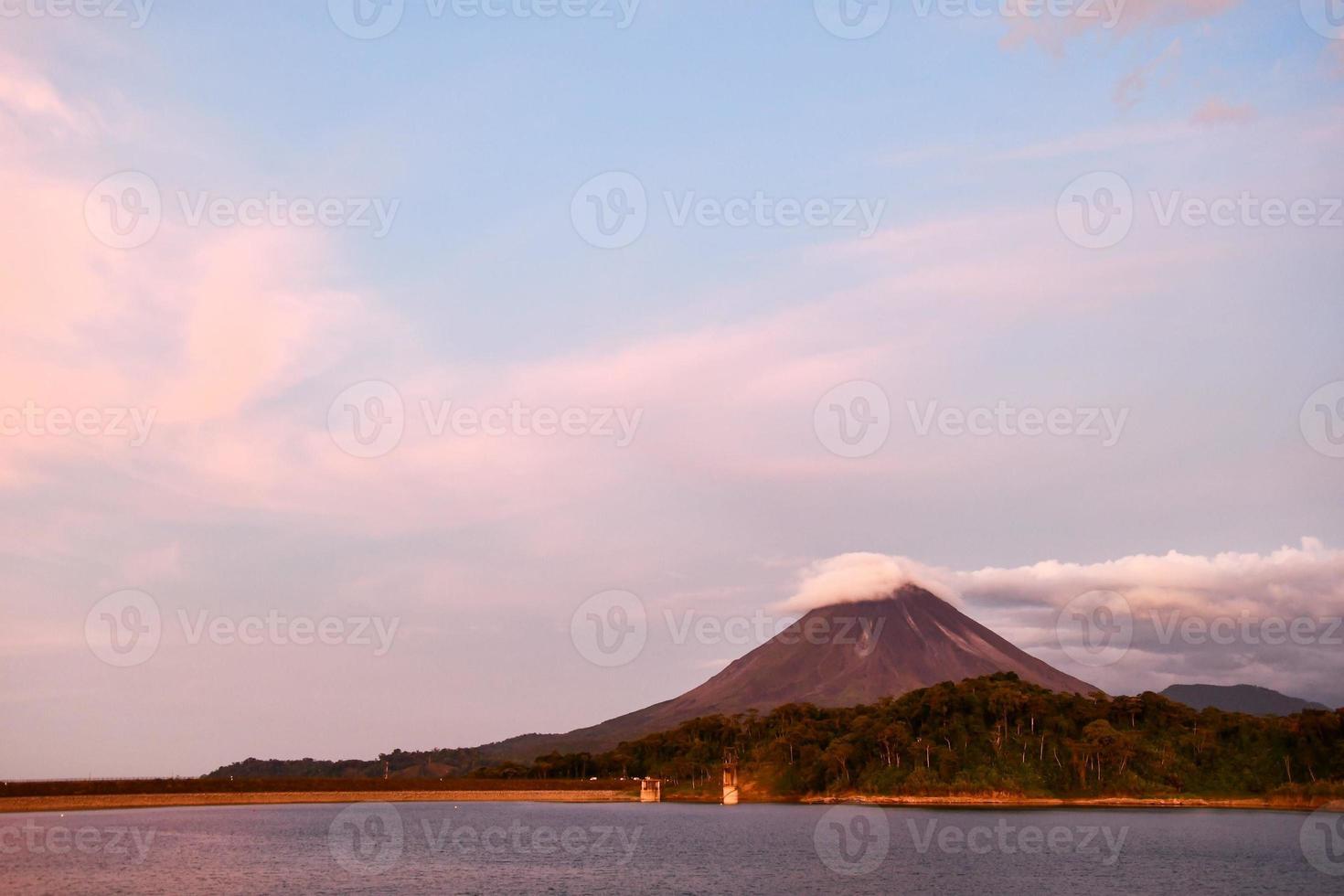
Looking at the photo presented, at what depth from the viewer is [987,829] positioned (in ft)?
443

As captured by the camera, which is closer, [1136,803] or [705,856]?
[705,856]

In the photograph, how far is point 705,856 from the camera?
107 meters

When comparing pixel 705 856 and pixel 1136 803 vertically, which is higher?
pixel 705 856

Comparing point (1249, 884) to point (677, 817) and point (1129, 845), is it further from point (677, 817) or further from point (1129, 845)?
point (677, 817)

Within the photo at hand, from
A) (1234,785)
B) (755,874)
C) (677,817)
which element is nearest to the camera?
(755,874)

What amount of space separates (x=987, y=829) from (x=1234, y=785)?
282 feet

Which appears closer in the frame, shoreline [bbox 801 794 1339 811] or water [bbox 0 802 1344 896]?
water [bbox 0 802 1344 896]

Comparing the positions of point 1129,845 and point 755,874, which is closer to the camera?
point 755,874

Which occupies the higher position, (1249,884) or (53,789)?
(53,789)

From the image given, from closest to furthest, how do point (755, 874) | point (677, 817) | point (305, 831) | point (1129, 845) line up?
point (755, 874) < point (1129, 845) < point (305, 831) < point (677, 817)

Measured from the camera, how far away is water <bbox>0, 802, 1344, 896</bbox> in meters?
82.1

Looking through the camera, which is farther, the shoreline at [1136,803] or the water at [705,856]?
the shoreline at [1136,803]

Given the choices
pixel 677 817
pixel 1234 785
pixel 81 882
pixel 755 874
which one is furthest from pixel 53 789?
pixel 1234 785

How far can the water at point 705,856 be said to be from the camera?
82.1m
